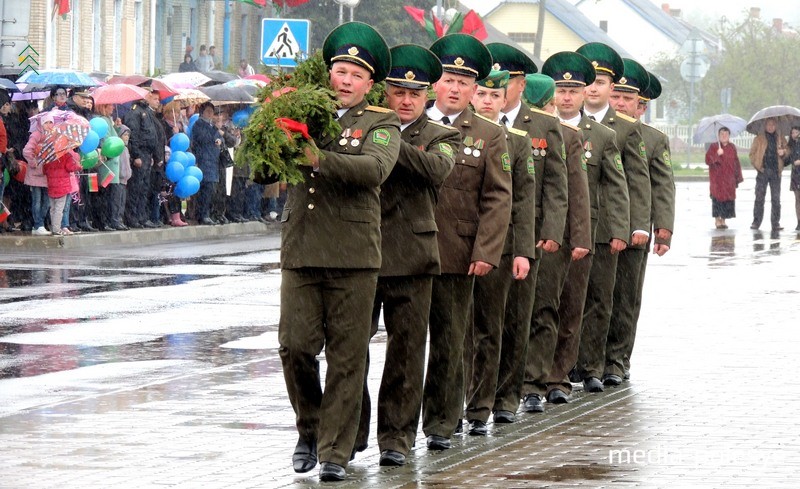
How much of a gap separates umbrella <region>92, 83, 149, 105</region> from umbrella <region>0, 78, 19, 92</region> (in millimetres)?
1000

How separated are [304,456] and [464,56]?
2.31 metres

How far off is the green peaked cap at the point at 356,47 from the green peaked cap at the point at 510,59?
2200mm

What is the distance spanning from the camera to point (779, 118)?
33.1 metres

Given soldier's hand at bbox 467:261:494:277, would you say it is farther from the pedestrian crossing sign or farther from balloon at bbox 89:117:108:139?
the pedestrian crossing sign

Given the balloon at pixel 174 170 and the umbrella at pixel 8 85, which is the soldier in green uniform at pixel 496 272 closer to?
the umbrella at pixel 8 85

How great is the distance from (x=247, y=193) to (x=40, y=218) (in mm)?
6435

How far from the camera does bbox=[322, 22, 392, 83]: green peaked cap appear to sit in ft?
28.2

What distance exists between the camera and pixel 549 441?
32.1ft

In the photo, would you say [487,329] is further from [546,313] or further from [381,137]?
[381,137]

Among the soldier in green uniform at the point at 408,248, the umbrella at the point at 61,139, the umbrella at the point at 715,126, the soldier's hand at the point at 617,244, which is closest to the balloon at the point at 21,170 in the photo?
the umbrella at the point at 61,139

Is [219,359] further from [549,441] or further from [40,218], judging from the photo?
[40,218]

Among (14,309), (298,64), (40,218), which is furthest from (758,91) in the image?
(298,64)

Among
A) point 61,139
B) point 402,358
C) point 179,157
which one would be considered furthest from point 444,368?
point 179,157

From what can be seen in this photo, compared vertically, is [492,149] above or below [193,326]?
above
